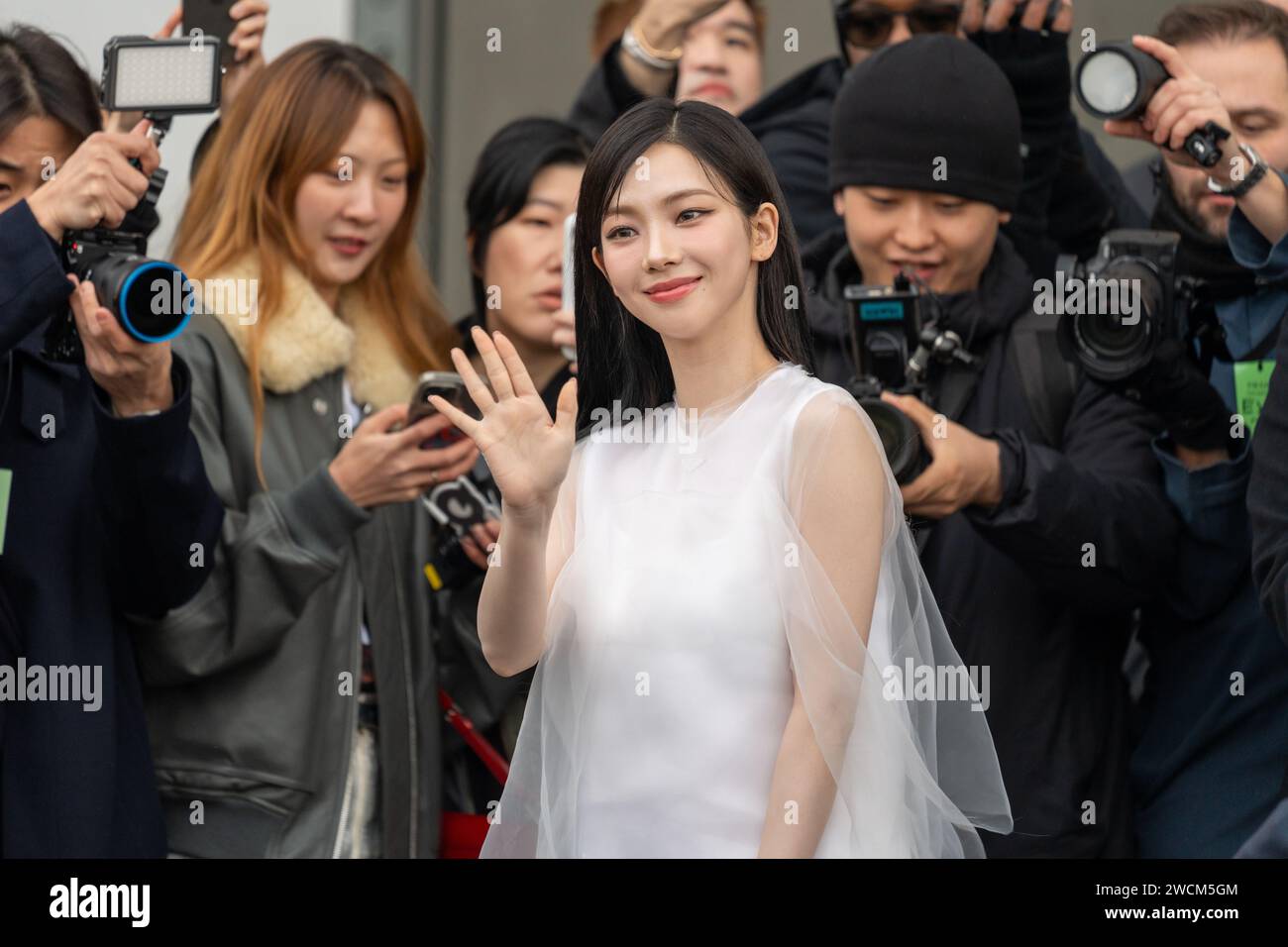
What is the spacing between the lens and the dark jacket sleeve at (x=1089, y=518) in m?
2.94

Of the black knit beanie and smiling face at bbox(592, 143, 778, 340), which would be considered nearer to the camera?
smiling face at bbox(592, 143, 778, 340)

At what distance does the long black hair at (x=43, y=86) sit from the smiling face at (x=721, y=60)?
4.54ft

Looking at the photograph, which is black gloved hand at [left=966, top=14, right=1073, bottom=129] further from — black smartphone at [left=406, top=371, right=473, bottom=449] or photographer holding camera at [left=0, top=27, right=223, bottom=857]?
photographer holding camera at [left=0, top=27, right=223, bottom=857]

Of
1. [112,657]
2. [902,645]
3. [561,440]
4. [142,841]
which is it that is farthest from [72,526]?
[902,645]

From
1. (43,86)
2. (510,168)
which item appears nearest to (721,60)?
(510,168)

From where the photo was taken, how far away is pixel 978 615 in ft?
10.1

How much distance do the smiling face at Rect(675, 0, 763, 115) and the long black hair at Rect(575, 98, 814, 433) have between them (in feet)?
5.45

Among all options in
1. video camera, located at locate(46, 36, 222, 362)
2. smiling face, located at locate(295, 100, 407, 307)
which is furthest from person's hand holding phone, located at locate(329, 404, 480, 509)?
smiling face, located at locate(295, 100, 407, 307)

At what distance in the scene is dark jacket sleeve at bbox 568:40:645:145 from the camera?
391 cm

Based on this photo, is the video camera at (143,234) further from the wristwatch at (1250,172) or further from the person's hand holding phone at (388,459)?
the wristwatch at (1250,172)

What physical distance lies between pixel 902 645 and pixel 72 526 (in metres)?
1.37

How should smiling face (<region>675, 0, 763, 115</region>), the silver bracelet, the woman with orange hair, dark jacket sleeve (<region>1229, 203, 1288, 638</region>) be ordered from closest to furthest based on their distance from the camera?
dark jacket sleeve (<region>1229, 203, 1288, 638</region>) → the woman with orange hair → the silver bracelet → smiling face (<region>675, 0, 763, 115</region>)

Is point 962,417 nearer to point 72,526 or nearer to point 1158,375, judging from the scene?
point 1158,375
